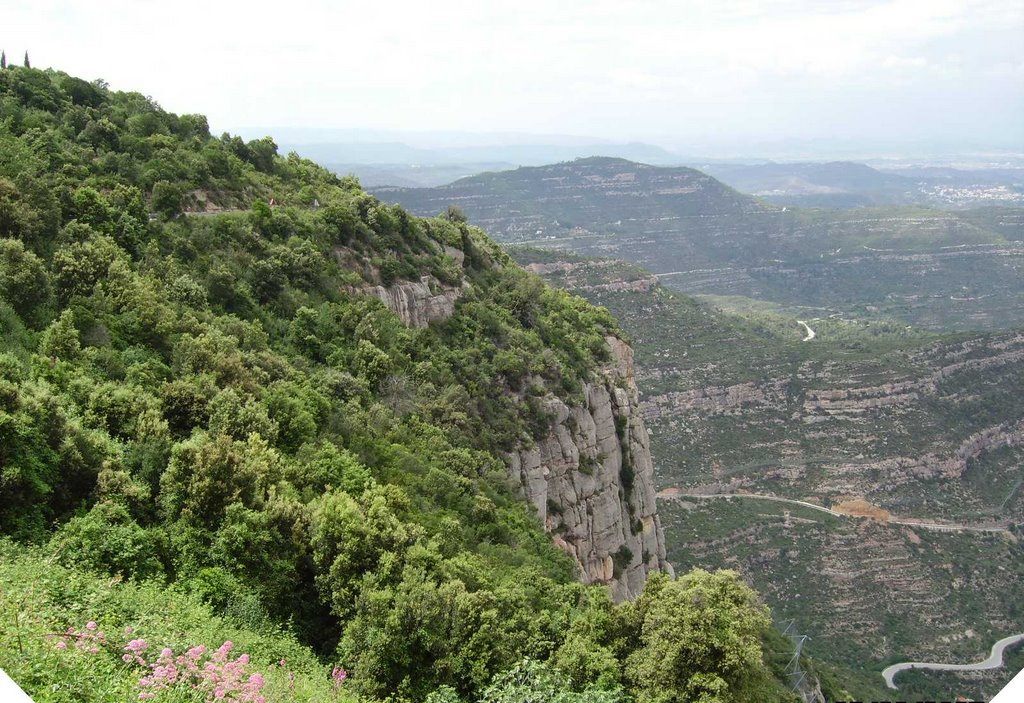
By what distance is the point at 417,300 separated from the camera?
116 ft

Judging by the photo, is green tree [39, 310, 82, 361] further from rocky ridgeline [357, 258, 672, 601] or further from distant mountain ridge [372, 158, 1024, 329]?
distant mountain ridge [372, 158, 1024, 329]

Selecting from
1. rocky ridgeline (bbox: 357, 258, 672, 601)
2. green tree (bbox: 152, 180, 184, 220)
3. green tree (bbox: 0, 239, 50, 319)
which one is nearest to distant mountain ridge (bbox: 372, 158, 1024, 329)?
rocky ridgeline (bbox: 357, 258, 672, 601)

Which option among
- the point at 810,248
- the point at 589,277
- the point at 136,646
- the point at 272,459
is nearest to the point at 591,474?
the point at 272,459

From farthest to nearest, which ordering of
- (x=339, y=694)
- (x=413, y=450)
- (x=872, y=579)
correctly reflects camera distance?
(x=872, y=579), (x=413, y=450), (x=339, y=694)

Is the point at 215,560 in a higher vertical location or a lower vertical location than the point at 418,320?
lower

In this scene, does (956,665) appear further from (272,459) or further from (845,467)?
(272,459)

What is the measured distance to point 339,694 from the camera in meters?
14.0

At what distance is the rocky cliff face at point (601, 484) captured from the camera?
33094mm

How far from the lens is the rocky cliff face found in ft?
109

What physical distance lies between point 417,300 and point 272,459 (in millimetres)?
16883

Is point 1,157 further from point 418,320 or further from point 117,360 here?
point 418,320

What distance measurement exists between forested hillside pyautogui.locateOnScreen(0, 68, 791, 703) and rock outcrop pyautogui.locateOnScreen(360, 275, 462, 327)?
11 cm

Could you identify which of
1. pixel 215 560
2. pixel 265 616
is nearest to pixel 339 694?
pixel 265 616

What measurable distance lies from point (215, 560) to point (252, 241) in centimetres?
1849
